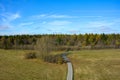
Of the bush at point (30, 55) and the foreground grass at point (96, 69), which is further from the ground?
the bush at point (30, 55)

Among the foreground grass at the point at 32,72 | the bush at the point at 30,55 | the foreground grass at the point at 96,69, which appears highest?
the bush at the point at 30,55

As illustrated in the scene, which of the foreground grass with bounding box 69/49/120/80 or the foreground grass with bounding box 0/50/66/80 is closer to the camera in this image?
the foreground grass with bounding box 0/50/66/80

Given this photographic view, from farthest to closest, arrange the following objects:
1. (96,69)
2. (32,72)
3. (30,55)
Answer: (30,55) < (96,69) < (32,72)

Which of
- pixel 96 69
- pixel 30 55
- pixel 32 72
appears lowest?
pixel 96 69

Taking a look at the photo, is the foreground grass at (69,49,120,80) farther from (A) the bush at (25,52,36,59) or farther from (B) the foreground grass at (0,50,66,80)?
(A) the bush at (25,52,36,59)

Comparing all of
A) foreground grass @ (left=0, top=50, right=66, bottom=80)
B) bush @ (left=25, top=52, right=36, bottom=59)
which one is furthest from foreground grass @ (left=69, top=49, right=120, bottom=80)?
bush @ (left=25, top=52, right=36, bottom=59)

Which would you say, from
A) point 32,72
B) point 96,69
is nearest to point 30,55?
point 32,72

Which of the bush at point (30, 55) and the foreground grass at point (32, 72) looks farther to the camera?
the bush at point (30, 55)

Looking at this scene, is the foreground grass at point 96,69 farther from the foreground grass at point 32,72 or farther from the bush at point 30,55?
the bush at point 30,55

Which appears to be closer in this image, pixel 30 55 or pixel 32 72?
pixel 32 72

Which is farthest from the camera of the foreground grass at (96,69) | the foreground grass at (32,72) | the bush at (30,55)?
the bush at (30,55)

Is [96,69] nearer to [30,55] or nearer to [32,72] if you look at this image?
[32,72]

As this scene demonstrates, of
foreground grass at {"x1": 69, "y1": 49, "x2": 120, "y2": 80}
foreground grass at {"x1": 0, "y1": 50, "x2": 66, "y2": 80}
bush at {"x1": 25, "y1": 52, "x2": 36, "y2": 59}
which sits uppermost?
bush at {"x1": 25, "y1": 52, "x2": 36, "y2": 59}

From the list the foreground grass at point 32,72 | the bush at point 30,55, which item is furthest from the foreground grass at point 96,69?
the bush at point 30,55
